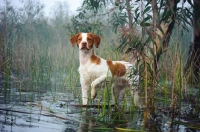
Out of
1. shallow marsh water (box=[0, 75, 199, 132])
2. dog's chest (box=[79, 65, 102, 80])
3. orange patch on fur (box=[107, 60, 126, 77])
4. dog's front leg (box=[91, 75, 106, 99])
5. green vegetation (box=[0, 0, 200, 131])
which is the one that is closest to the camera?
shallow marsh water (box=[0, 75, 199, 132])

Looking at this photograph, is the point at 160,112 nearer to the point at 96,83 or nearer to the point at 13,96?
the point at 96,83

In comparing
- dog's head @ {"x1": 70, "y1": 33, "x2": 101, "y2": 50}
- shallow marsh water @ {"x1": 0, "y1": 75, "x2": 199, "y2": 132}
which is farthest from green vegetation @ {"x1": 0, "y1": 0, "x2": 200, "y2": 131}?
dog's head @ {"x1": 70, "y1": 33, "x2": 101, "y2": 50}

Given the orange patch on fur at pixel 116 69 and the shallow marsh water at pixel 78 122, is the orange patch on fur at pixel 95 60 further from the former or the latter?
the shallow marsh water at pixel 78 122

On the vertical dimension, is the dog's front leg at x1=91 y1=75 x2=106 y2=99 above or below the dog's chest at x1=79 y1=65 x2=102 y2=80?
below

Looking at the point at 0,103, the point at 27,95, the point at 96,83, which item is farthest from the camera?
the point at 27,95

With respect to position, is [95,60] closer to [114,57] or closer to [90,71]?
[90,71]

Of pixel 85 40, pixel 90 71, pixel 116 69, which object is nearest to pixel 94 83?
pixel 90 71

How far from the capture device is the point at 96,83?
437 centimetres

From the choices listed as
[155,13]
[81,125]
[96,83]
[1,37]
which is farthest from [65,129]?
[1,37]

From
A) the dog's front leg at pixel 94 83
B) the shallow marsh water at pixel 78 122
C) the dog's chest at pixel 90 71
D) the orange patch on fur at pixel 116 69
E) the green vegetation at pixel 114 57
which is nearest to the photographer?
the shallow marsh water at pixel 78 122

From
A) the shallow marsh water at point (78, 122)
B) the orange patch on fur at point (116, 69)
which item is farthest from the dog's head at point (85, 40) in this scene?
the shallow marsh water at point (78, 122)

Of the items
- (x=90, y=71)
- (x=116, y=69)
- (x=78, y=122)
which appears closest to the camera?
(x=78, y=122)

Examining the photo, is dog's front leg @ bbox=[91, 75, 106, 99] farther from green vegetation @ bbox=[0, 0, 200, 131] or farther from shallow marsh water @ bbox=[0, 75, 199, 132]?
shallow marsh water @ bbox=[0, 75, 199, 132]

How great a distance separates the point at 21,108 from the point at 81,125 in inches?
42.9
